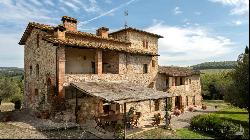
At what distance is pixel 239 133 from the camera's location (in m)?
15.3

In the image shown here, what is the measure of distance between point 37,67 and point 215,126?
50.5 ft

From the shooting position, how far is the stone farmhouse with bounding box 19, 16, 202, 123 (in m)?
18.3

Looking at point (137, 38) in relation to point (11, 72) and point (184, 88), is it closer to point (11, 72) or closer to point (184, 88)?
point (184, 88)

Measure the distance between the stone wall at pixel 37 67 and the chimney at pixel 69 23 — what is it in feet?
8.58

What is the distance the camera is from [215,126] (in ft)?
55.4

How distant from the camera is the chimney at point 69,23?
22.9 meters

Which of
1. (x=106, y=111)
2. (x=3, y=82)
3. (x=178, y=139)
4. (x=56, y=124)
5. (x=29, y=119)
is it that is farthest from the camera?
(x=3, y=82)

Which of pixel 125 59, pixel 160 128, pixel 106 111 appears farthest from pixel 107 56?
→ pixel 160 128

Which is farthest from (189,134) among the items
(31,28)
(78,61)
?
(31,28)

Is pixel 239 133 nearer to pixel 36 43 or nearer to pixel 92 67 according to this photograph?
pixel 92 67

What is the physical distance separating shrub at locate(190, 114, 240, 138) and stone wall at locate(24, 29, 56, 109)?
1108 centimetres

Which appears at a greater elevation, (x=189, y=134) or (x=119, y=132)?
(x=119, y=132)

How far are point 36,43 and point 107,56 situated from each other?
655cm

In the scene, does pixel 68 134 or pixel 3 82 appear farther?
pixel 3 82
